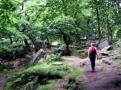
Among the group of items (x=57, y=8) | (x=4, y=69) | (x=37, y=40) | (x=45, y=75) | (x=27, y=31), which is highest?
(x=57, y=8)

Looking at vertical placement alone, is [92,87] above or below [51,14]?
below

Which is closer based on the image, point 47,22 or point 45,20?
point 45,20

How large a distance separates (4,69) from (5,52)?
3.21 metres

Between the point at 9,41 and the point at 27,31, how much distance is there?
4087 millimetres

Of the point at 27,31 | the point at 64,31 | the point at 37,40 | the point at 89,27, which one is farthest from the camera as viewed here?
the point at 89,27

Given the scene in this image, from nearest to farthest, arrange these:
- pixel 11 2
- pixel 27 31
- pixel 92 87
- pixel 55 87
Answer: pixel 92 87 → pixel 55 87 → pixel 11 2 → pixel 27 31

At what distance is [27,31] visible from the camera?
16.2 m

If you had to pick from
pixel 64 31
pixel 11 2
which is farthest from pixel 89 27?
pixel 11 2

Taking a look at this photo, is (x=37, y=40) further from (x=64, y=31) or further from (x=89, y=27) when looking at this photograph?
(x=89, y=27)

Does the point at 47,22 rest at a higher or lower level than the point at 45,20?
higher

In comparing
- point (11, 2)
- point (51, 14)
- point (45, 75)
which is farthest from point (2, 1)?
point (45, 75)

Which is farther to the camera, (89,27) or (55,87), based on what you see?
(89,27)

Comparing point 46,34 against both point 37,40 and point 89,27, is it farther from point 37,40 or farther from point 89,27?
point 89,27

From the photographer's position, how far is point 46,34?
46.5 feet
